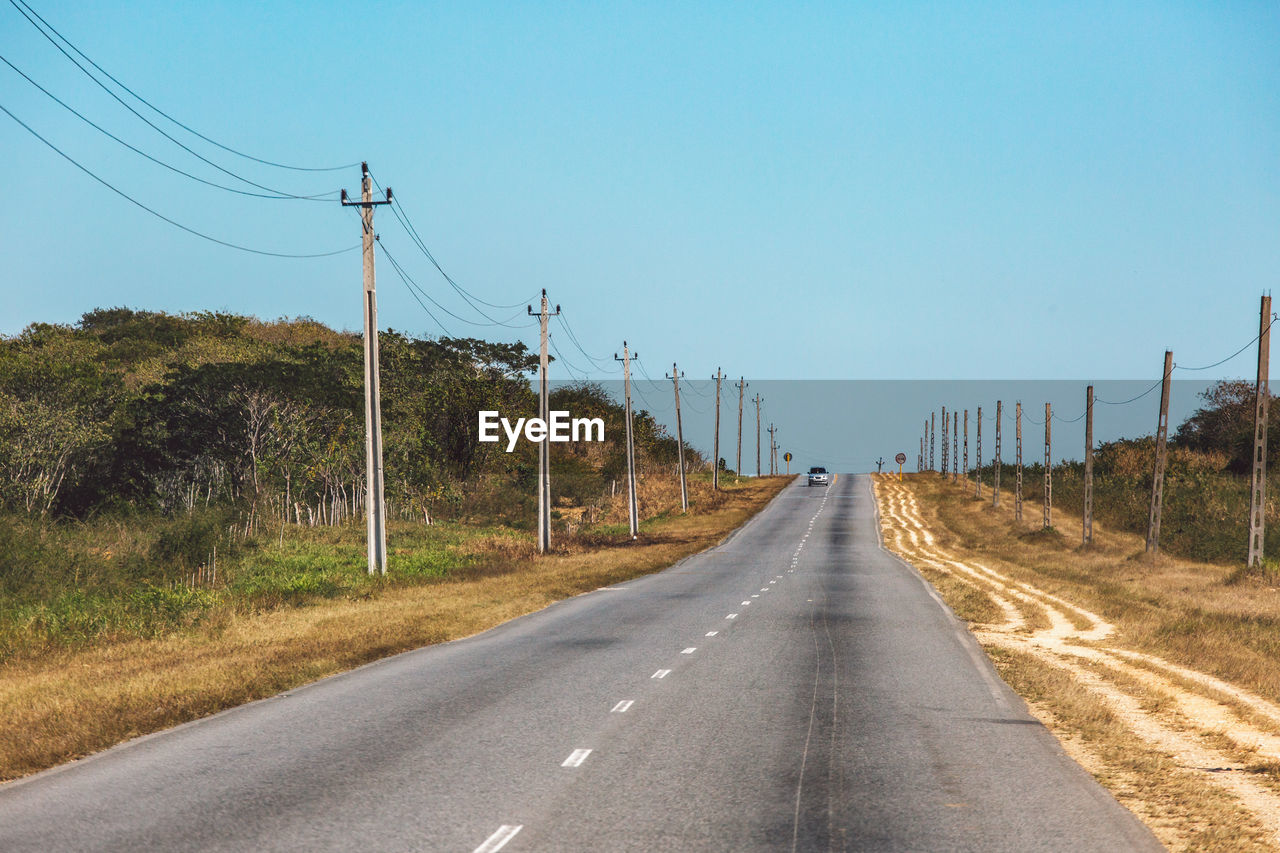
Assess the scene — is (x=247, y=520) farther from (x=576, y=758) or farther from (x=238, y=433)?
(x=576, y=758)

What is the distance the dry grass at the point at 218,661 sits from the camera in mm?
10297

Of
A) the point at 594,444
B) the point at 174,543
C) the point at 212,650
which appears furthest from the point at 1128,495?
the point at 212,650

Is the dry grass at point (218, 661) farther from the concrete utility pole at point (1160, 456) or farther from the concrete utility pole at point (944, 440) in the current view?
the concrete utility pole at point (944, 440)

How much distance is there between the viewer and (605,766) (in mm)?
8789

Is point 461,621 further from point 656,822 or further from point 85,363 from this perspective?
point 85,363

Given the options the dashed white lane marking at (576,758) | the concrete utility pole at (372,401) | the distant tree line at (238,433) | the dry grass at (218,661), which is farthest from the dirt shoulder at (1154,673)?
the distant tree line at (238,433)

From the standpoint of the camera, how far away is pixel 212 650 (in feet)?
50.6

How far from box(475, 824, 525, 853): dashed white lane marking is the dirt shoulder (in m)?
4.27

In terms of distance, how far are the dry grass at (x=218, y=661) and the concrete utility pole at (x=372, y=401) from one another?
1673 mm

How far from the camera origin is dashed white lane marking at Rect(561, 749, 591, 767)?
884cm

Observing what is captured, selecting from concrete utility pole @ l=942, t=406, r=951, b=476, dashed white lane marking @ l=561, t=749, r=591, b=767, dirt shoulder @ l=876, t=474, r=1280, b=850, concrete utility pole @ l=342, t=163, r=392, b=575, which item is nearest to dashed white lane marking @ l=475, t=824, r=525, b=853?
dashed white lane marking @ l=561, t=749, r=591, b=767

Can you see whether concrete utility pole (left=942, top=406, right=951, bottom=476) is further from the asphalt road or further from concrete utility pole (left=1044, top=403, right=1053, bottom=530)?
the asphalt road

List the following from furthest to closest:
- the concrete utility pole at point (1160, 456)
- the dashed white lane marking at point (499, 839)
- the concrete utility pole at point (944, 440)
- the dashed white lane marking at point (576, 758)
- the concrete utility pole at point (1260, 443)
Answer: the concrete utility pole at point (944, 440), the concrete utility pole at point (1160, 456), the concrete utility pole at point (1260, 443), the dashed white lane marking at point (576, 758), the dashed white lane marking at point (499, 839)

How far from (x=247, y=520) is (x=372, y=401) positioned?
1455cm
